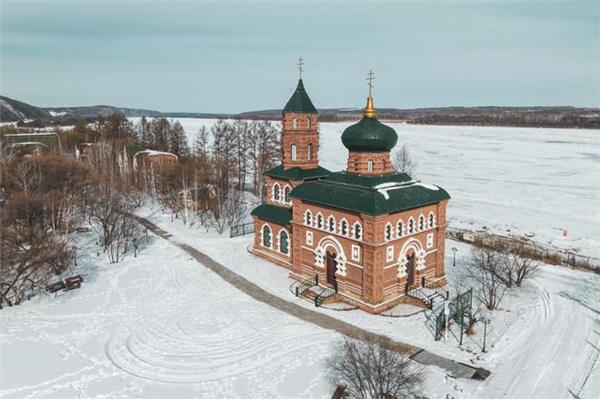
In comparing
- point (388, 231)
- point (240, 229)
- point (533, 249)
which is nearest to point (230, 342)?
point (388, 231)

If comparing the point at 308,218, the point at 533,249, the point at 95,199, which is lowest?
the point at 533,249

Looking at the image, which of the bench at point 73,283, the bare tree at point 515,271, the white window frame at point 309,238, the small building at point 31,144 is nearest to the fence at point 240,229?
the white window frame at point 309,238

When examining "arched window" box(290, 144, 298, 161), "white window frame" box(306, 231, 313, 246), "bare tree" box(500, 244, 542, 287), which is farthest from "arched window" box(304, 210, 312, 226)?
"bare tree" box(500, 244, 542, 287)

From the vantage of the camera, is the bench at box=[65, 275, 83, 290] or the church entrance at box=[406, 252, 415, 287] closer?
the church entrance at box=[406, 252, 415, 287]

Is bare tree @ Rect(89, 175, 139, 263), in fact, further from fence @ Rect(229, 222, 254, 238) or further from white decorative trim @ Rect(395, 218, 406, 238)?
white decorative trim @ Rect(395, 218, 406, 238)

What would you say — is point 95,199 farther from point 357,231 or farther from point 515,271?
point 515,271

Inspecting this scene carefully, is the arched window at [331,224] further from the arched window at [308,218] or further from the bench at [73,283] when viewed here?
the bench at [73,283]

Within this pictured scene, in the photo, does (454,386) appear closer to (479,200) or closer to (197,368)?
(197,368)

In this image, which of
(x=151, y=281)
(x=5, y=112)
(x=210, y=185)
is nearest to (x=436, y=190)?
(x=151, y=281)
